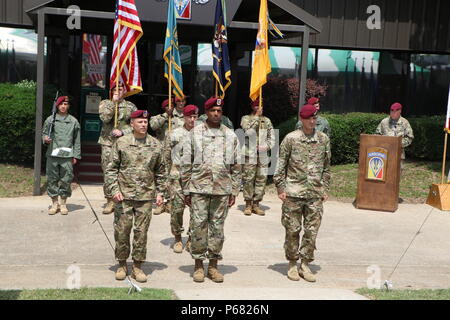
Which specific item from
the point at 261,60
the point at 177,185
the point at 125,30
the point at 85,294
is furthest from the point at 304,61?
the point at 85,294

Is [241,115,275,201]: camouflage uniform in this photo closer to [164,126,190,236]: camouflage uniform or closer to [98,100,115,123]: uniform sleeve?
[164,126,190,236]: camouflage uniform

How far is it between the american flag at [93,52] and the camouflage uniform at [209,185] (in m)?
9.31

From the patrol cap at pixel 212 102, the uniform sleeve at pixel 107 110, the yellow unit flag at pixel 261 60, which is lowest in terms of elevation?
the uniform sleeve at pixel 107 110

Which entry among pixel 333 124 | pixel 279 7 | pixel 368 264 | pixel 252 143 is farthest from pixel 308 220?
pixel 333 124

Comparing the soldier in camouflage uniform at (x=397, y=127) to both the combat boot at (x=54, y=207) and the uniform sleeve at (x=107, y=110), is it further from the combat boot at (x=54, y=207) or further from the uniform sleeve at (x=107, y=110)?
the combat boot at (x=54, y=207)

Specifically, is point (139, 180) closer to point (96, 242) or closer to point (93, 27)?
point (96, 242)

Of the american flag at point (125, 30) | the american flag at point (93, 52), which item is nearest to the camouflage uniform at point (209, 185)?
the american flag at point (125, 30)

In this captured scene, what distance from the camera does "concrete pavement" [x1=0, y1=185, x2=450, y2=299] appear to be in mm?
6633

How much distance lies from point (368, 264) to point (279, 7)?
5839mm

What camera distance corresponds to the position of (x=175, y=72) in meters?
10.2

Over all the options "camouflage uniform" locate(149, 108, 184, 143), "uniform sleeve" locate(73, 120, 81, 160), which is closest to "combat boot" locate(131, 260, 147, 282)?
"uniform sleeve" locate(73, 120, 81, 160)

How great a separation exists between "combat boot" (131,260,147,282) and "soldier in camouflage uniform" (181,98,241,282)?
561 mm

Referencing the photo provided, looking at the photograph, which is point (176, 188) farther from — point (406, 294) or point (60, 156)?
point (406, 294)

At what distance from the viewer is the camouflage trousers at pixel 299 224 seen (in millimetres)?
7145
